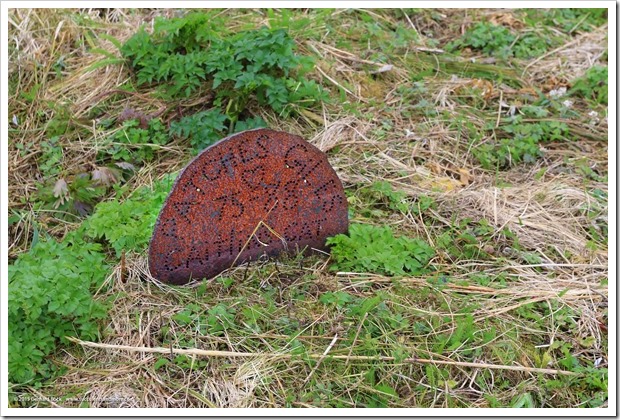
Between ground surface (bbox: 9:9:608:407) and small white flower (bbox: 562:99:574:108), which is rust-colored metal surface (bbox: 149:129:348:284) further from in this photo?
small white flower (bbox: 562:99:574:108)

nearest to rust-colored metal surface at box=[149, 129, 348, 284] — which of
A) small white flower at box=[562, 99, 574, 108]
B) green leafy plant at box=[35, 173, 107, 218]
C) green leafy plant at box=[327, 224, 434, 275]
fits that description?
green leafy plant at box=[327, 224, 434, 275]

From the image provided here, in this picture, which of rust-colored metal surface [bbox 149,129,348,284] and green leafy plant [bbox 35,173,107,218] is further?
green leafy plant [bbox 35,173,107,218]

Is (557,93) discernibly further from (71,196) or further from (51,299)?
(51,299)

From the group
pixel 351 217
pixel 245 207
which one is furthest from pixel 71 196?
pixel 351 217

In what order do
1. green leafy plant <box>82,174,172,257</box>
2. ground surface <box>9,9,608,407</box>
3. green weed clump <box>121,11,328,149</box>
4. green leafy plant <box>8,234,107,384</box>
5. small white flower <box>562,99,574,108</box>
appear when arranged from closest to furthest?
green leafy plant <box>8,234,107,384</box>, ground surface <box>9,9,608,407</box>, green leafy plant <box>82,174,172,257</box>, green weed clump <box>121,11,328,149</box>, small white flower <box>562,99,574,108</box>

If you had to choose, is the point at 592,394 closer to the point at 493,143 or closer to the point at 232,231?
the point at 232,231
